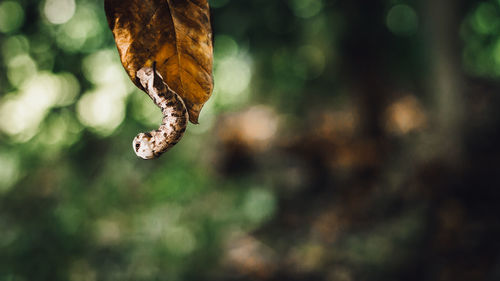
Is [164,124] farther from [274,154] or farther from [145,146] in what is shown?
[274,154]

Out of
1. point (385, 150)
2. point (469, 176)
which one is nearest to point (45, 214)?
point (385, 150)

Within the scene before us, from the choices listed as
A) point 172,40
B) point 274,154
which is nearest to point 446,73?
point 274,154

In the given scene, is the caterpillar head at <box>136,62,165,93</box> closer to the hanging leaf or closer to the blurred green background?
the hanging leaf

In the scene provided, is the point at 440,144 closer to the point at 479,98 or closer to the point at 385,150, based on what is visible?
the point at 385,150

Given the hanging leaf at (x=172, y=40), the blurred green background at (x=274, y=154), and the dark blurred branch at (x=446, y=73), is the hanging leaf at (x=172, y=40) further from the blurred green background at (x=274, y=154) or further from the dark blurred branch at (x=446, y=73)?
the dark blurred branch at (x=446, y=73)

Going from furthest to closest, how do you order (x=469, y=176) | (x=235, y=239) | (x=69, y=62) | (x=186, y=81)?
(x=235, y=239)
(x=69, y=62)
(x=469, y=176)
(x=186, y=81)

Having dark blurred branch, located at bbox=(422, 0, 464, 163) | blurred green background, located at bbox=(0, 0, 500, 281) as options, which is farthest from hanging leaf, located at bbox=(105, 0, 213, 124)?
dark blurred branch, located at bbox=(422, 0, 464, 163)
